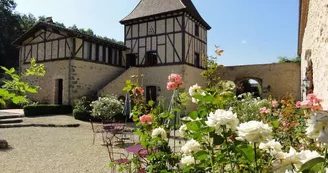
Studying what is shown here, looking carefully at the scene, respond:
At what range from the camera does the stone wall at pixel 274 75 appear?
14.7 meters

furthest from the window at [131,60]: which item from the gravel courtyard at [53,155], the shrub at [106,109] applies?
the gravel courtyard at [53,155]

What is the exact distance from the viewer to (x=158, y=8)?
14547 millimetres

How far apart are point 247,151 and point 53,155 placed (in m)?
4.52

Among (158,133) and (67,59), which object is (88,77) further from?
(158,133)

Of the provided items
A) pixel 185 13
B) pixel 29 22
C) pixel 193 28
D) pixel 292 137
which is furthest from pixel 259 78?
pixel 29 22

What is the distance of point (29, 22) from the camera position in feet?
88.9

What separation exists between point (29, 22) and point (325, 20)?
2961cm

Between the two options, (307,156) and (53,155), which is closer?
(307,156)

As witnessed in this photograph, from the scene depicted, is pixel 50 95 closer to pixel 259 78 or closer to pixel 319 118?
pixel 259 78

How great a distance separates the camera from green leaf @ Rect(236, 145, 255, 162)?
1.08 metres

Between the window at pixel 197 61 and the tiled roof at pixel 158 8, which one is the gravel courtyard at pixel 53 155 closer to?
the tiled roof at pixel 158 8

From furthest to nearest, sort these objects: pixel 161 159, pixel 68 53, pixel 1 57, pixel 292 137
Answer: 1. pixel 1 57
2. pixel 68 53
3. pixel 292 137
4. pixel 161 159

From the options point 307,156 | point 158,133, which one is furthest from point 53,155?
point 307,156

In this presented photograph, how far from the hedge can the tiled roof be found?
6.15 metres
